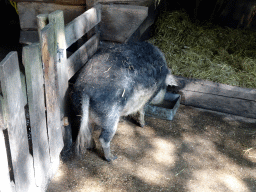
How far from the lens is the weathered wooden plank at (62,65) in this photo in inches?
98.7

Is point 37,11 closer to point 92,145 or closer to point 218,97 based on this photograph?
point 92,145

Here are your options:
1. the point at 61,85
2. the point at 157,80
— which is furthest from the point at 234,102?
the point at 61,85

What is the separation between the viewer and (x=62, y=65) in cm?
272

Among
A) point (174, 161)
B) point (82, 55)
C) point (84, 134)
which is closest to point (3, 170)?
point (84, 134)

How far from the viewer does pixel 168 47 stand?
16.5 ft

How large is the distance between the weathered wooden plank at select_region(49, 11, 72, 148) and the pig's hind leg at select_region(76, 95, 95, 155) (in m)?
0.21

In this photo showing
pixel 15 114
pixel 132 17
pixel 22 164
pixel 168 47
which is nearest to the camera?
pixel 15 114

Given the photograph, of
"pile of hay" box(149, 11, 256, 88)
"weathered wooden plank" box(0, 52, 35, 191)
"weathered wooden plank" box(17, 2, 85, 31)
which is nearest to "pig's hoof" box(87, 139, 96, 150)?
"weathered wooden plank" box(0, 52, 35, 191)

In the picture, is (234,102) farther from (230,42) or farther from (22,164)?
(22,164)

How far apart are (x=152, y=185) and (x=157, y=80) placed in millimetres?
1242

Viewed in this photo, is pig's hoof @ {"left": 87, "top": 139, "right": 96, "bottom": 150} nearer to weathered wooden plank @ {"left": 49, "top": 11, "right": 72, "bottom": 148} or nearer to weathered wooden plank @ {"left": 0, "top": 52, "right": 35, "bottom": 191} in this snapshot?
weathered wooden plank @ {"left": 49, "top": 11, "right": 72, "bottom": 148}

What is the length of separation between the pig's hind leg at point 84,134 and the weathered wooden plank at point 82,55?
393 mm

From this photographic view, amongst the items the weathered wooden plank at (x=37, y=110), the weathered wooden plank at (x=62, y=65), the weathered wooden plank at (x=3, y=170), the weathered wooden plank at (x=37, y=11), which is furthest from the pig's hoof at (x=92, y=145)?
the weathered wooden plank at (x=37, y=11)

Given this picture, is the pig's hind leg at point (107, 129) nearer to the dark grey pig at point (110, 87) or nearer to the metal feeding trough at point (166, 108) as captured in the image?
the dark grey pig at point (110, 87)
